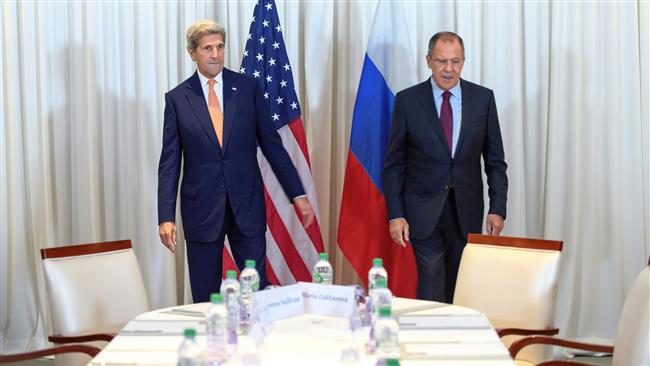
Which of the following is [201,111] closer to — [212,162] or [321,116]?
[212,162]

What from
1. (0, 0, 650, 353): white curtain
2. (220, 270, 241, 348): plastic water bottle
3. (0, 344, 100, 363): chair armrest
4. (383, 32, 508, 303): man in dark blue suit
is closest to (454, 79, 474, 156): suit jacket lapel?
(383, 32, 508, 303): man in dark blue suit

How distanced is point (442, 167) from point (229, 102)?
1103 mm

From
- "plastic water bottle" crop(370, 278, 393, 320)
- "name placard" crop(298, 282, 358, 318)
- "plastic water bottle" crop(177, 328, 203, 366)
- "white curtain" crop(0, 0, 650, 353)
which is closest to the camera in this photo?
"plastic water bottle" crop(177, 328, 203, 366)

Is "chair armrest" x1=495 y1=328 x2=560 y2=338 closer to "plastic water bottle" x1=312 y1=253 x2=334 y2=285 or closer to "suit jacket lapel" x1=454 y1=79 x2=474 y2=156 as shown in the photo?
"plastic water bottle" x1=312 y1=253 x2=334 y2=285

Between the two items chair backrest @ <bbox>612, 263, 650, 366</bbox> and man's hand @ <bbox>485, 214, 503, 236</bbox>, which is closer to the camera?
chair backrest @ <bbox>612, 263, 650, 366</bbox>

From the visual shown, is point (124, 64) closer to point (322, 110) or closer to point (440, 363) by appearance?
point (322, 110)

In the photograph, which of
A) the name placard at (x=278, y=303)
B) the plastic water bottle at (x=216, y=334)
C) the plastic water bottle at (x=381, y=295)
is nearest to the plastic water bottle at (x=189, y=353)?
the plastic water bottle at (x=216, y=334)

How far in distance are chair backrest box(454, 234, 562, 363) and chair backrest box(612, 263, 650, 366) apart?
43cm

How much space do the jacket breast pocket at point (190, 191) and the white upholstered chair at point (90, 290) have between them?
630 mm

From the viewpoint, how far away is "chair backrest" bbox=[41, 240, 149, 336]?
11.3 feet

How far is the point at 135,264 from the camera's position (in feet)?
12.2

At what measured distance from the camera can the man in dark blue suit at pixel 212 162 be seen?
14.0 ft

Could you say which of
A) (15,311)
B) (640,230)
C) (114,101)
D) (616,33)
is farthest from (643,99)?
(15,311)

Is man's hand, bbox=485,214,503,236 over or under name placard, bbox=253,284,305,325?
over
